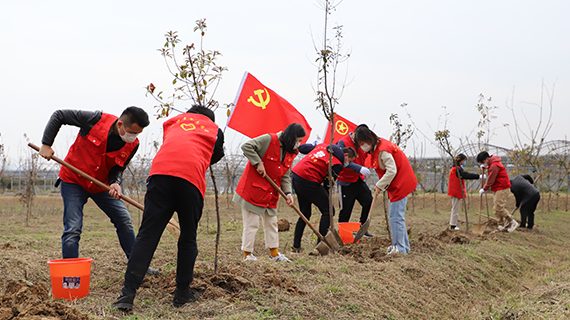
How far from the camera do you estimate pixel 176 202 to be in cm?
277

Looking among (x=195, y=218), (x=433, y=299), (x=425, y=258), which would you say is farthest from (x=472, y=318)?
(x=195, y=218)

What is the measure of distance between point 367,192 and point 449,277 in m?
2.21

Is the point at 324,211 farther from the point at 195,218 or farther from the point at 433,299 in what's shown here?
the point at 195,218

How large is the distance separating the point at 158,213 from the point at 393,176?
296 cm

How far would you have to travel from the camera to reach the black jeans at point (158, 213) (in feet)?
8.66

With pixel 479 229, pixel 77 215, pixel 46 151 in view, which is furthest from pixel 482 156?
pixel 46 151

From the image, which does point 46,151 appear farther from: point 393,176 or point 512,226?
point 512,226

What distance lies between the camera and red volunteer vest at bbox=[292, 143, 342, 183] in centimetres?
532

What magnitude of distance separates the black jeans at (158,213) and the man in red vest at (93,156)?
709mm

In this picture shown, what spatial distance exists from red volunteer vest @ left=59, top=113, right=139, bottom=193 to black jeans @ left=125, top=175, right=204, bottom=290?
894 millimetres

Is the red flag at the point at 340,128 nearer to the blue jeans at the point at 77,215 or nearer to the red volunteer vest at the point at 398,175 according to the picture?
the red volunteer vest at the point at 398,175

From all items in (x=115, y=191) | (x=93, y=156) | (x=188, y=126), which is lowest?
(x=115, y=191)

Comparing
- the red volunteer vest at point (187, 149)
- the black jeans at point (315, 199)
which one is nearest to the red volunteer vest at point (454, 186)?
the black jeans at point (315, 199)

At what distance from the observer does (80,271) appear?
2857mm
